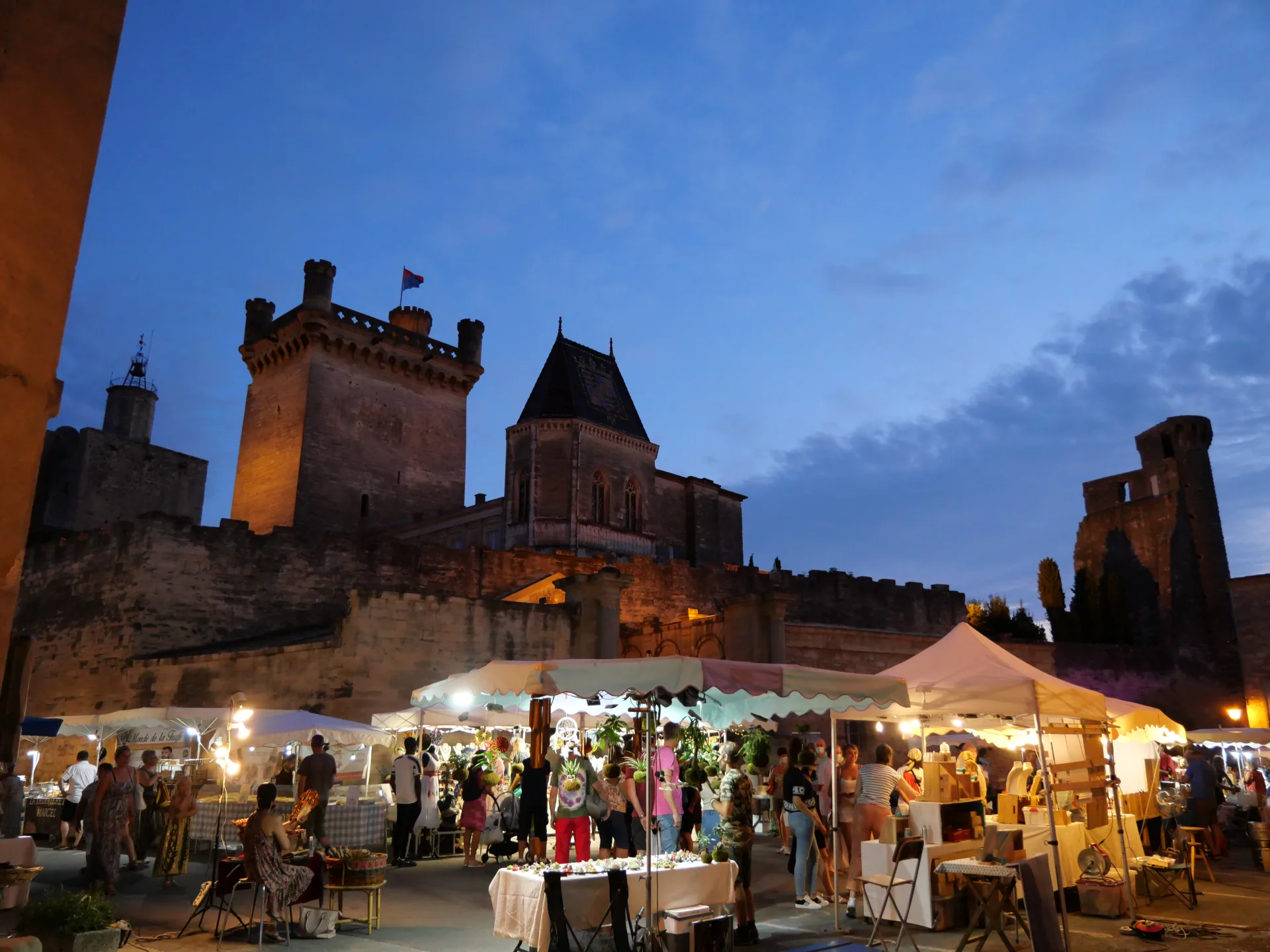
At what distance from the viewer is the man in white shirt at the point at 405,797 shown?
37.5ft

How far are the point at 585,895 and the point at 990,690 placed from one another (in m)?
3.83

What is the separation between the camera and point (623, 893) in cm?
620

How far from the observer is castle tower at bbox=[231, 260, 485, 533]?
3120 centimetres

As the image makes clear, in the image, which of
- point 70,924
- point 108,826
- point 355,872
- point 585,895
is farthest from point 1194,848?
point 108,826

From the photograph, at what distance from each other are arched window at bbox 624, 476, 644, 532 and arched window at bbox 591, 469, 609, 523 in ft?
3.67

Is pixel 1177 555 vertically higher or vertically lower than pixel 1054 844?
higher

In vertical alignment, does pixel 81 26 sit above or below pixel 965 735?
above

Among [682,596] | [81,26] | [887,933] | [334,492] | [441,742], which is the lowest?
[887,933]

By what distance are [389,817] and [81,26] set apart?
13271 mm

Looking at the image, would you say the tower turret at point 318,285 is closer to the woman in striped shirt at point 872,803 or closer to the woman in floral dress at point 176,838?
the woman in floral dress at point 176,838

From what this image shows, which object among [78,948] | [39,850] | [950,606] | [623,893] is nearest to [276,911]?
[78,948]

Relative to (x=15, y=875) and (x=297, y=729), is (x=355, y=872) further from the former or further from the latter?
(x=297, y=729)

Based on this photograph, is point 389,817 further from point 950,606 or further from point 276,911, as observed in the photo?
point 950,606

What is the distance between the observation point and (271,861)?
22.4ft
